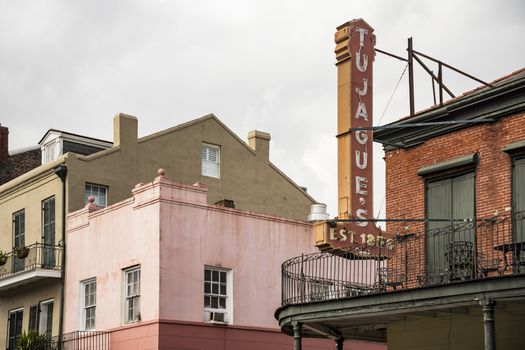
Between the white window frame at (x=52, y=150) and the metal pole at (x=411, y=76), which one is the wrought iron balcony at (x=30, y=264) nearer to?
the white window frame at (x=52, y=150)

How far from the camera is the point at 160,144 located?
37.0 meters

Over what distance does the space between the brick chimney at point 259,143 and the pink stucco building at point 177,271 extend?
5909 mm

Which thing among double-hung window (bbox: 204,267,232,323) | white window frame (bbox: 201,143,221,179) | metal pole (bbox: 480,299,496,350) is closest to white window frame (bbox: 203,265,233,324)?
double-hung window (bbox: 204,267,232,323)

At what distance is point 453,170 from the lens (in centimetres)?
2312

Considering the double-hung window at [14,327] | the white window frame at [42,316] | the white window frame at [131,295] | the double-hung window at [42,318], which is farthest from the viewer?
the double-hung window at [14,327]

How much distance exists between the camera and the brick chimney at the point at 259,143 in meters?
39.3

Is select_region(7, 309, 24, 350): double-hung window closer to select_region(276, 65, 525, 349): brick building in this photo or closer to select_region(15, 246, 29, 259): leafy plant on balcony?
select_region(15, 246, 29, 259): leafy plant on balcony

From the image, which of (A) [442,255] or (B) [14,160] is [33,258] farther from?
(A) [442,255]

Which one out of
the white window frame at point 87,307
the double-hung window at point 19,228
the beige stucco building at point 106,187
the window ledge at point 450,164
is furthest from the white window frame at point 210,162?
the window ledge at point 450,164

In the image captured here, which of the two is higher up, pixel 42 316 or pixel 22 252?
pixel 22 252

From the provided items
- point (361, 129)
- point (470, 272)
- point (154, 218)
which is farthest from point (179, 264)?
point (470, 272)

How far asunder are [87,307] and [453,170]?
1424cm

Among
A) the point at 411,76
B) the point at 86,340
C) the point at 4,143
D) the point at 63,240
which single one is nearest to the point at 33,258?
the point at 63,240

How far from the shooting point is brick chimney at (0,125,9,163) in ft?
155
